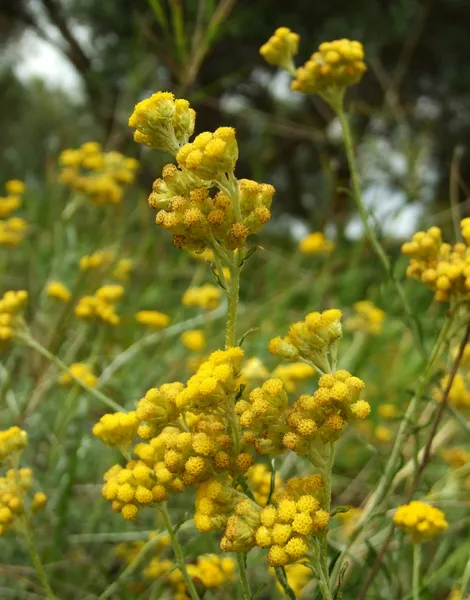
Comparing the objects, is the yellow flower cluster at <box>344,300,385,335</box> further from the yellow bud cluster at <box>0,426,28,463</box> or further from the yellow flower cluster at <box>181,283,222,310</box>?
→ the yellow bud cluster at <box>0,426,28,463</box>

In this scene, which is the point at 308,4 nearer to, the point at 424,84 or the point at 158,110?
the point at 424,84

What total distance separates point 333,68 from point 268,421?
713 mm

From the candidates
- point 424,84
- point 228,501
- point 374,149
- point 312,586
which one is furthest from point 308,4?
point 228,501

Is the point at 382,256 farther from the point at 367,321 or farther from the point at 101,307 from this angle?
the point at 367,321

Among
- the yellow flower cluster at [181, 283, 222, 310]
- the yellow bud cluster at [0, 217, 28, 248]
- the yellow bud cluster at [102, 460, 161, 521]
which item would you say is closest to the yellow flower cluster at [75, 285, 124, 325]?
the yellow flower cluster at [181, 283, 222, 310]

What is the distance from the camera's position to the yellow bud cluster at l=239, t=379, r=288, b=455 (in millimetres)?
677

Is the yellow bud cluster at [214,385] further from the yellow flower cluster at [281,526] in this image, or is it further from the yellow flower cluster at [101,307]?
the yellow flower cluster at [101,307]

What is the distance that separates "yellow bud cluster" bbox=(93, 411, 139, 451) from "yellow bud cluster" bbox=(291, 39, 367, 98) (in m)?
0.67

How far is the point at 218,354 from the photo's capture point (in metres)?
0.69

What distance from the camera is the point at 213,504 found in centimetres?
67

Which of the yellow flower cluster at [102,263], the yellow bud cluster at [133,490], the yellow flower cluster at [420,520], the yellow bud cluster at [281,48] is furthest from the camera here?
the yellow flower cluster at [102,263]

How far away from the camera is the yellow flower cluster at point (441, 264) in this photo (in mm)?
889

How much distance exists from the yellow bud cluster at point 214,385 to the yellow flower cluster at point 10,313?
0.61 metres

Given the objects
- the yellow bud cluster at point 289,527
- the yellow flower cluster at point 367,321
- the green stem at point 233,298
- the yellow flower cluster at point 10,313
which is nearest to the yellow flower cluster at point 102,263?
the yellow flower cluster at point 10,313
